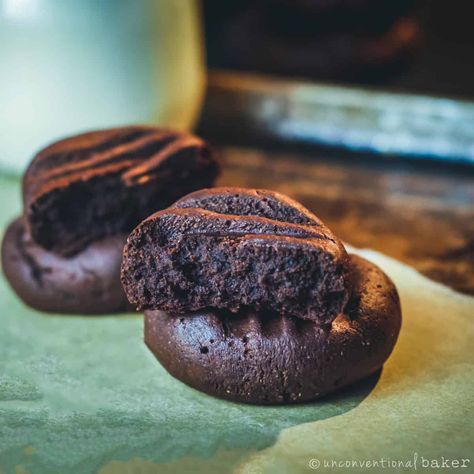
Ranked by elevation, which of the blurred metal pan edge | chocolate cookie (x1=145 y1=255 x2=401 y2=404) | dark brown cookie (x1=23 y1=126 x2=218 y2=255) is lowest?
the blurred metal pan edge

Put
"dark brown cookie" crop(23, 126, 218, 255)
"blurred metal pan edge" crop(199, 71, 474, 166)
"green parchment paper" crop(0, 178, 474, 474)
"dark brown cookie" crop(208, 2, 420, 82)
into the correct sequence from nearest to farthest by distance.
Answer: "green parchment paper" crop(0, 178, 474, 474)
"dark brown cookie" crop(23, 126, 218, 255)
"blurred metal pan edge" crop(199, 71, 474, 166)
"dark brown cookie" crop(208, 2, 420, 82)

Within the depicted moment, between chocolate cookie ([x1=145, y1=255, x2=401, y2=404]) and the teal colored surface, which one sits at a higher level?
chocolate cookie ([x1=145, y1=255, x2=401, y2=404])

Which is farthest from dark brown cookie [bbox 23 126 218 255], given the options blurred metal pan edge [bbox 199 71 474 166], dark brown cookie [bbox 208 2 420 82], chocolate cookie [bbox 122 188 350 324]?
dark brown cookie [bbox 208 2 420 82]

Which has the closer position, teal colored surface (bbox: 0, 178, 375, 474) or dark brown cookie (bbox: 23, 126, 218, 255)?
teal colored surface (bbox: 0, 178, 375, 474)

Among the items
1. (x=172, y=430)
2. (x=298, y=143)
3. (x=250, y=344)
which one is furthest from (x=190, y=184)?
(x=298, y=143)

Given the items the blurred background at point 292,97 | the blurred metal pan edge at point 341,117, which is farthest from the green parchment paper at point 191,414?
the blurred metal pan edge at point 341,117

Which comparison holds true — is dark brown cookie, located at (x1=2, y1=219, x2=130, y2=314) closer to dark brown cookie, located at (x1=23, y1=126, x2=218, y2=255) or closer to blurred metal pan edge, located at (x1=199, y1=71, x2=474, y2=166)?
dark brown cookie, located at (x1=23, y1=126, x2=218, y2=255)

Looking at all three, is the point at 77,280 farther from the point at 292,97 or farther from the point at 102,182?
the point at 292,97
